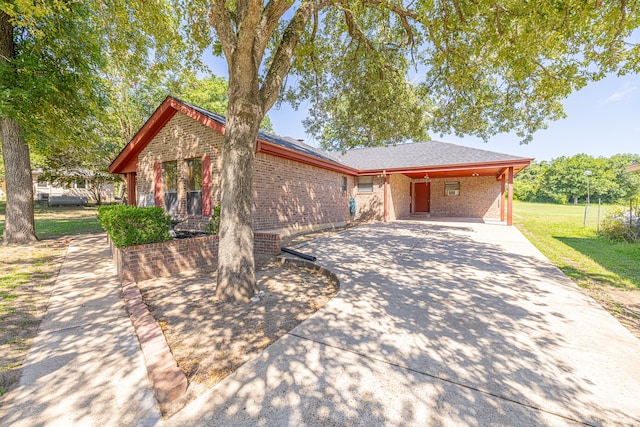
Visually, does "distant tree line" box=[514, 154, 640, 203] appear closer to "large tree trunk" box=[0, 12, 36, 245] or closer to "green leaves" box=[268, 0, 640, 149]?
"green leaves" box=[268, 0, 640, 149]

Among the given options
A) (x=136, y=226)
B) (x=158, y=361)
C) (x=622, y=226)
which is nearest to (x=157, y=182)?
(x=136, y=226)

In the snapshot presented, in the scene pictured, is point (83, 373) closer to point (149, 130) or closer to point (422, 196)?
point (149, 130)

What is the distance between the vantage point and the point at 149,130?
969 cm

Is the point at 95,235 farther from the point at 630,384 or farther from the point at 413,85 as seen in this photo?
the point at 630,384

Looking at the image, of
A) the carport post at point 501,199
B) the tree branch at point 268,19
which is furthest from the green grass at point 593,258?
the tree branch at point 268,19

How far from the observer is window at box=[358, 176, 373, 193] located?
1598cm

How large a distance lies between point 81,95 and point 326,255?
9.77 meters

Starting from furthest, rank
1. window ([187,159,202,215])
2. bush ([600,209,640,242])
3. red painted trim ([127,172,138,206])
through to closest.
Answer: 1. red painted trim ([127,172,138,206])
2. window ([187,159,202,215])
3. bush ([600,209,640,242])

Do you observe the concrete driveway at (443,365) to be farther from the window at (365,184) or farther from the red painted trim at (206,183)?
the window at (365,184)

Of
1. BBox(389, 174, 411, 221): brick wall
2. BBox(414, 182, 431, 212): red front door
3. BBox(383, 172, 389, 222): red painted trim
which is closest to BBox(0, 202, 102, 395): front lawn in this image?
BBox(383, 172, 389, 222): red painted trim

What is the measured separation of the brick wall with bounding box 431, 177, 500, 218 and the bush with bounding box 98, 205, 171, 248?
17668mm

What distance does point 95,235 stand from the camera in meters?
9.94

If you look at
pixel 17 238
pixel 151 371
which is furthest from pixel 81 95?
pixel 151 371

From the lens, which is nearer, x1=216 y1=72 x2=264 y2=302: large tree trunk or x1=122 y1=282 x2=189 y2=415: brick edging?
x1=122 y1=282 x2=189 y2=415: brick edging
